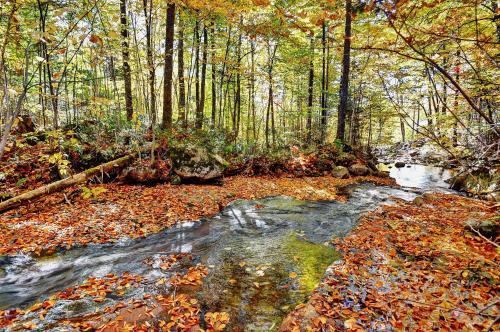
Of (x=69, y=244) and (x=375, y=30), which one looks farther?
(x=69, y=244)

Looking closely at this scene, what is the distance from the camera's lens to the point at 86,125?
40.7ft

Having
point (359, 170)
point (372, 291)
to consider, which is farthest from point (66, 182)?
point (359, 170)

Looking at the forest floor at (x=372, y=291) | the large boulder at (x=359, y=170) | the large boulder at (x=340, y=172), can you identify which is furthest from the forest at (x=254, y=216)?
the large boulder at (x=359, y=170)

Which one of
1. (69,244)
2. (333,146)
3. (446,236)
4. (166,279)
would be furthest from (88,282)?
(333,146)

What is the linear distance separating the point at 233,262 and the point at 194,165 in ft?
19.5

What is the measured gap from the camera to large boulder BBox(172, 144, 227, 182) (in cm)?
1032

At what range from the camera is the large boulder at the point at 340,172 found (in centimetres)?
1325

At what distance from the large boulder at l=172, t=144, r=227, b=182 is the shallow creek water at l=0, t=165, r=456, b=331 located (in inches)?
108

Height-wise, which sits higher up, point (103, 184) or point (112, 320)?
point (103, 184)

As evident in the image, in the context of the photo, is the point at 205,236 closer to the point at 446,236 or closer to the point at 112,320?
the point at 112,320

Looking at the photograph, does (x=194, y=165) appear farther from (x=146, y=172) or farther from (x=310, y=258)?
(x=310, y=258)

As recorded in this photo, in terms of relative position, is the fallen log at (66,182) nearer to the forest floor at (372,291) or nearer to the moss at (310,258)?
the forest floor at (372,291)

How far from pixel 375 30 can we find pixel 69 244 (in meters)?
6.50

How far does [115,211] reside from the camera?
746 cm
